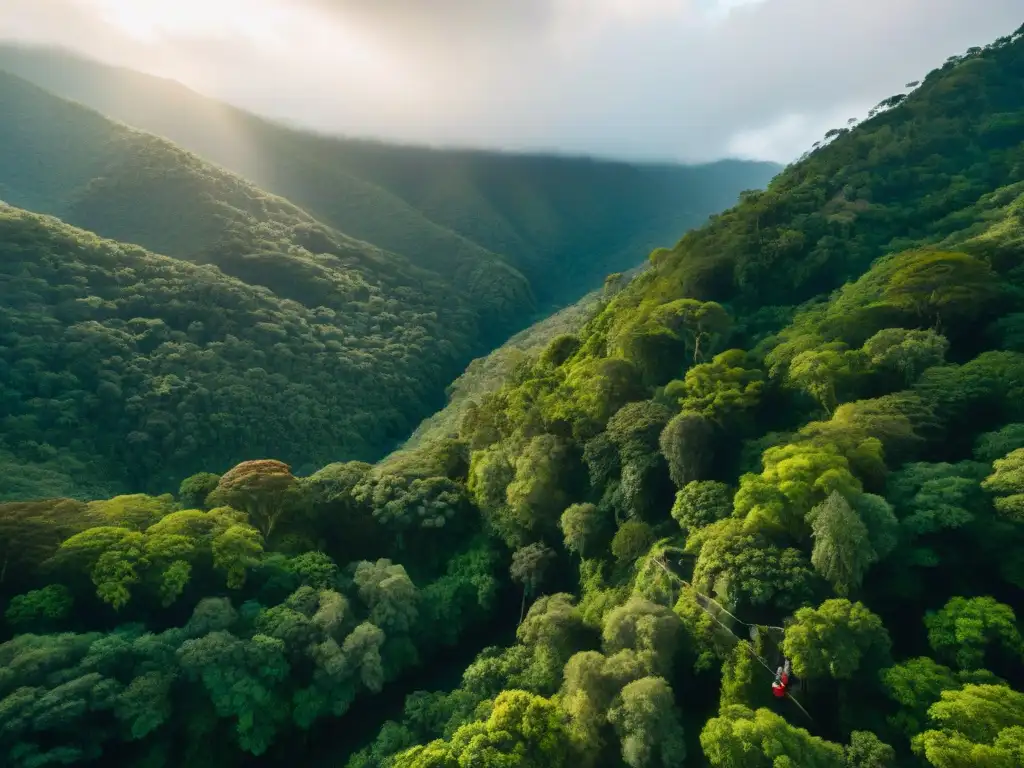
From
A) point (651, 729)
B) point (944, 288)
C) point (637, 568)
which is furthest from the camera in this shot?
point (944, 288)

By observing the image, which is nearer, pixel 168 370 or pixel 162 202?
pixel 168 370

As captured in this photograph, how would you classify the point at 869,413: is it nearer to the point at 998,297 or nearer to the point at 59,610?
the point at 998,297

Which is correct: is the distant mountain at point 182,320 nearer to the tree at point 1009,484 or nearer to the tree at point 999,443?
the tree at point 999,443

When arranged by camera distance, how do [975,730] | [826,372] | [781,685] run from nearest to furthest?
[975,730]
[781,685]
[826,372]

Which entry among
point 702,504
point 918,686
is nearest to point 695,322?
point 702,504

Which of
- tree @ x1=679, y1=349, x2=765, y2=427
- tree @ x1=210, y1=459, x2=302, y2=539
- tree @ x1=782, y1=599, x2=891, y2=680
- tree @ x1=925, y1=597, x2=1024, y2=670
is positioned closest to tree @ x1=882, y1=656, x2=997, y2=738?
tree @ x1=925, y1=597, x2=1024, y2=670

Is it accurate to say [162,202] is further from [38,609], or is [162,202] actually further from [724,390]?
[724,390]

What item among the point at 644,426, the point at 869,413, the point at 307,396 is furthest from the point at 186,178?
the point at 869,413
